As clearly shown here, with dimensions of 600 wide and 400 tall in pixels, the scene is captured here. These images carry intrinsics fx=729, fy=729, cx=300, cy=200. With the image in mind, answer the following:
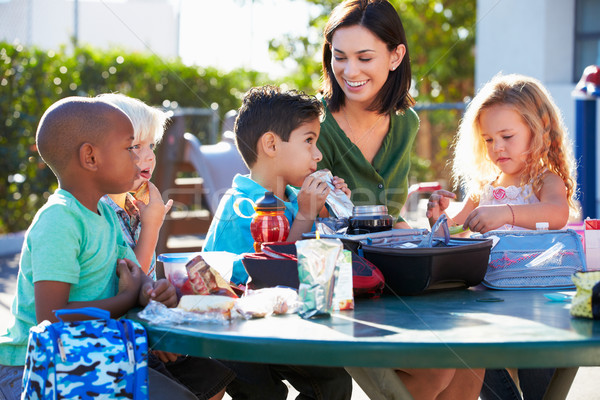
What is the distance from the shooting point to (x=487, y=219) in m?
2.33

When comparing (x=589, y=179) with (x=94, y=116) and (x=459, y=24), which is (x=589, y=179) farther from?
(x=459, y=24)

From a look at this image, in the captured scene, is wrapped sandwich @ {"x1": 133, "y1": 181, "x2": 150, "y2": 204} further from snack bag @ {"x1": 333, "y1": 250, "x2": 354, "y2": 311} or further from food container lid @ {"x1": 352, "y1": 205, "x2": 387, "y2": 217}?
snack bag @ {"x1": 333, "y1": 250, "x2": 354, "y2": 311}

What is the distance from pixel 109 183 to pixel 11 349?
1.59 feet

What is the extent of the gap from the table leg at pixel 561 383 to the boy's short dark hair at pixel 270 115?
3.99 feet

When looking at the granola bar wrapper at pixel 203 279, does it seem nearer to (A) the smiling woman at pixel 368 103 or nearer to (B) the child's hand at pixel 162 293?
(B) the child's hand at pixel 162 293

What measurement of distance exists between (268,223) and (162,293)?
0.47m

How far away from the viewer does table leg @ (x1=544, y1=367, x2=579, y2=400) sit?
75.0 inches

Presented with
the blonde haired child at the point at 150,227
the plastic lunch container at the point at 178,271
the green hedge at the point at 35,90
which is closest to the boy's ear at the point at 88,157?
the blonde haired child at the point at 150,227

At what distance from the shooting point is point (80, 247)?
1769 mm

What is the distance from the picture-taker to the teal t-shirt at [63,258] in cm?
168

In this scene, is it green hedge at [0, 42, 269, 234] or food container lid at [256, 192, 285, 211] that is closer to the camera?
food container lid at [256, 192, 285, 211]

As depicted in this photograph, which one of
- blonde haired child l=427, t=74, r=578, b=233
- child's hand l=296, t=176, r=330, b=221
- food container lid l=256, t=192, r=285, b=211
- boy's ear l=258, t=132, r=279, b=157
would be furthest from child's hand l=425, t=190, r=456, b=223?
food container lid l=256, t=192, r=285, b=211

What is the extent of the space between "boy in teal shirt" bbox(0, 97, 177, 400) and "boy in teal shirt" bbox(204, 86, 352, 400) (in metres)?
0.37

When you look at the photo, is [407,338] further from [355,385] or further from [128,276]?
[355,385]
